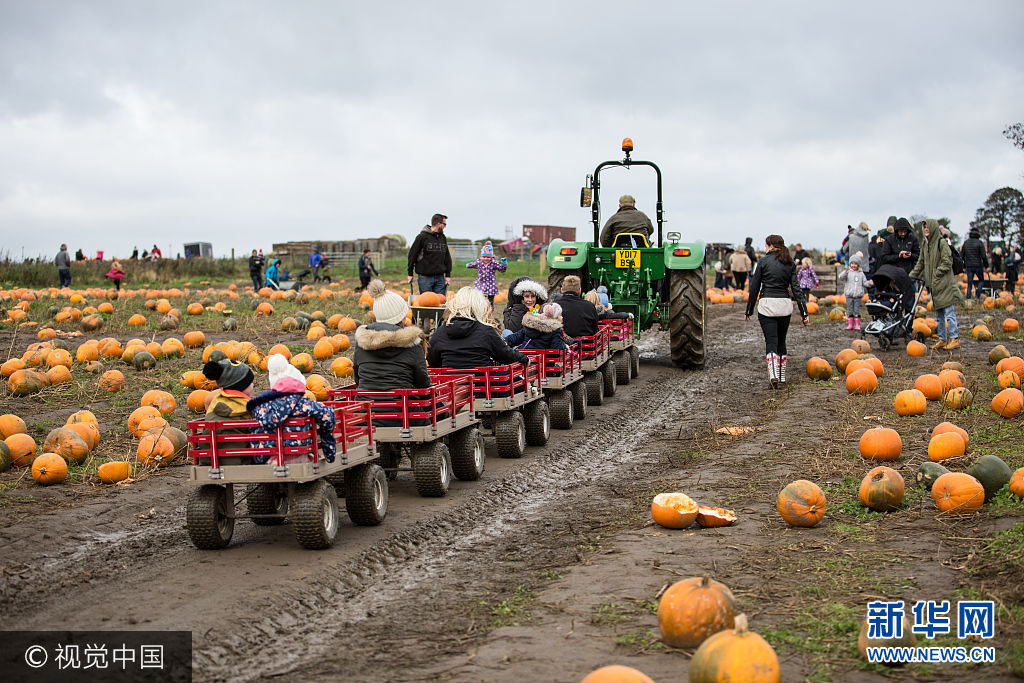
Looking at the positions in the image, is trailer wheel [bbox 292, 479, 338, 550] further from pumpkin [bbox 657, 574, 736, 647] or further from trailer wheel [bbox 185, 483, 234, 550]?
pumpkin [bbox 657, 574, 736, 647]

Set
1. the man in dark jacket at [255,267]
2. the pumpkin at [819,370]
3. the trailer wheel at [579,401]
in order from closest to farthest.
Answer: the trailer wheel at [579,401], the pumpkin at [819,370], the man in dark jacket at [255,267]

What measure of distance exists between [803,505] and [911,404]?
447 centimetres

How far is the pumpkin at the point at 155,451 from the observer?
8.88 metres

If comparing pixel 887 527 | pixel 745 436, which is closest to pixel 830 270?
pixel 745 436

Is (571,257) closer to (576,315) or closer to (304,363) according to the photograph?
(576,315)

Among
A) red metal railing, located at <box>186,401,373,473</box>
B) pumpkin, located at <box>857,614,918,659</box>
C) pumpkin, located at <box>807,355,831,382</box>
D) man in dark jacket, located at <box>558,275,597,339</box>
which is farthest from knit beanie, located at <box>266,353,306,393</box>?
pumpkin, located at <box>807,355,831,382</box>

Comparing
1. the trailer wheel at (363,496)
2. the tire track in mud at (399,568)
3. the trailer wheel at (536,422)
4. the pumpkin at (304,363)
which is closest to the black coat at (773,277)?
the tire track in mud at (399,568)

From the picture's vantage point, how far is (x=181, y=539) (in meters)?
6.78

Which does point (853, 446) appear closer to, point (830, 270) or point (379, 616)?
point (379, 616)

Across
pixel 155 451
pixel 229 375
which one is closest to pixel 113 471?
pixel 155 451

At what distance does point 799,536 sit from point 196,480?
411 cm

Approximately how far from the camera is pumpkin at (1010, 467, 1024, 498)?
633 cm

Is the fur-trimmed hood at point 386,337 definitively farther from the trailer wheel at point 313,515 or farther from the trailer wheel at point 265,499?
the trailer wheel at point 313,515

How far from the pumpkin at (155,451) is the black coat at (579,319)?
18.1 ft
